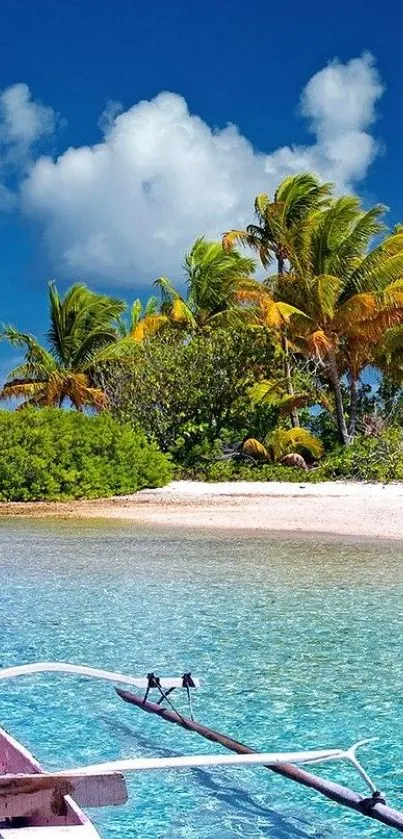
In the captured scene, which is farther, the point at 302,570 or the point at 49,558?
the point at 49,558

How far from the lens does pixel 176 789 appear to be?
4176 millimetres

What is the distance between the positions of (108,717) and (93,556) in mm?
6487

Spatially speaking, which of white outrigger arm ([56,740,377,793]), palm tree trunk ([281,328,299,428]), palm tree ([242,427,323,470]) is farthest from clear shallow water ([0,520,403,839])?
palm tree trunk ([281,328,299,428])

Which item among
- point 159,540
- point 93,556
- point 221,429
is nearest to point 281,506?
point 159,540

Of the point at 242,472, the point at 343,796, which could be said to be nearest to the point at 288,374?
the point at 242,472

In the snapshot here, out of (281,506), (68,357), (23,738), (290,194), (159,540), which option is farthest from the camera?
(68,357)

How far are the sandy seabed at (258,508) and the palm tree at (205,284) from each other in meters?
8.40

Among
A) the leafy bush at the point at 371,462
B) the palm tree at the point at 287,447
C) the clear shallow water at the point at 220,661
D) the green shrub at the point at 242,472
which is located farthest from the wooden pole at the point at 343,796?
the palm tree at the point at 287,447

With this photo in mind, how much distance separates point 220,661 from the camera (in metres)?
6.37

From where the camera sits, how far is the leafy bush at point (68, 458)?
18953 millimetres

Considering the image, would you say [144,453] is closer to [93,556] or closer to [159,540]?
[159,540]

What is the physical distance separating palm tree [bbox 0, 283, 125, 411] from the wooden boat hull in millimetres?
23389

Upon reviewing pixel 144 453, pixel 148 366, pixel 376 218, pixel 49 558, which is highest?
pixel 376 218

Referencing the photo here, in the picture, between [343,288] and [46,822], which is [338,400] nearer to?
[343,288]
